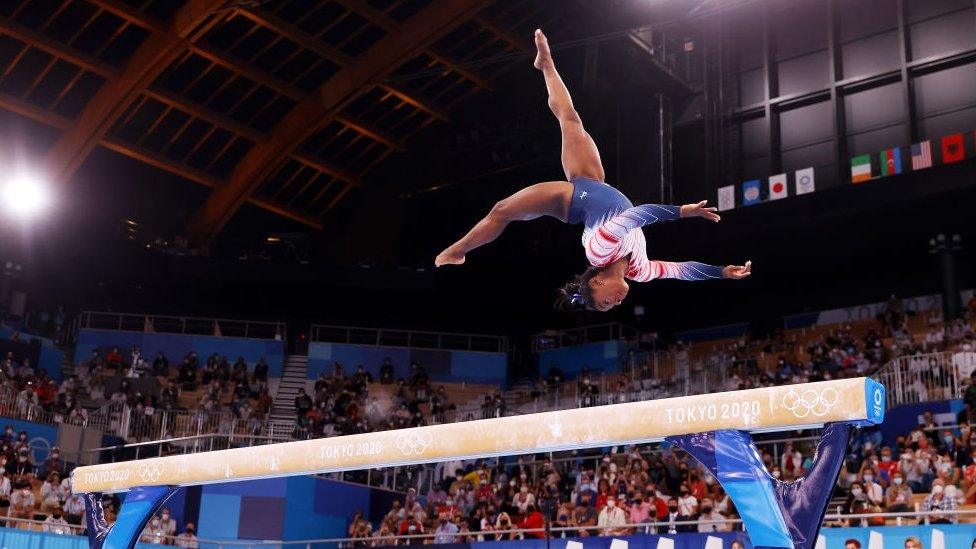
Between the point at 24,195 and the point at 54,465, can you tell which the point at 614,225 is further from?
the point at 24,195

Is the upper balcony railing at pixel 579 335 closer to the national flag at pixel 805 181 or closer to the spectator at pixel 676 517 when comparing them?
the national flag at pixel 805 181

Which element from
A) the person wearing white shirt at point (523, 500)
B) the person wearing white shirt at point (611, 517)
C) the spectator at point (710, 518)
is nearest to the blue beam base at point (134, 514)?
the spectator at point (710, 518)

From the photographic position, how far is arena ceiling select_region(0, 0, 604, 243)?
2452 cm

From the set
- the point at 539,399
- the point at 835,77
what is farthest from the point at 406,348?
the point at 835,77

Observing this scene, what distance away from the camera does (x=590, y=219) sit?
6.08m

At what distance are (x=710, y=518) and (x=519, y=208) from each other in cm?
822

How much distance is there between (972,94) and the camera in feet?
71.0

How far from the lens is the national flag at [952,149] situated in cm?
1977

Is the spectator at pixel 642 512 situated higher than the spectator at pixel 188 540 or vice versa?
→ the spectator at pixel 642 512

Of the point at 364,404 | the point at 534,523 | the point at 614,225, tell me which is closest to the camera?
the point at 614,225

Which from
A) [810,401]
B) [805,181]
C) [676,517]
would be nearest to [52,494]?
[676,517]

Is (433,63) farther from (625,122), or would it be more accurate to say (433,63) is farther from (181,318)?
(181,318)

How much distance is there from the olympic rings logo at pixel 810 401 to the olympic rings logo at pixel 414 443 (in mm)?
2291

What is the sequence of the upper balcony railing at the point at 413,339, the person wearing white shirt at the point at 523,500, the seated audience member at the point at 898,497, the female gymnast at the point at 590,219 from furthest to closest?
the upper balcony railing at the point at 413,339
the person wearing white shirt at the point at 523,500
the seated audience member at the point at 898,497
the female gymnast at the point at 590,219
